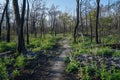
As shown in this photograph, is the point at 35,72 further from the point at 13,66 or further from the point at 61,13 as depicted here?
the point at 61,13

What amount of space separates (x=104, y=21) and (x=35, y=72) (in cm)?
4154

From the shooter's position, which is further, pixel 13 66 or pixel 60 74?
pixel 13 66

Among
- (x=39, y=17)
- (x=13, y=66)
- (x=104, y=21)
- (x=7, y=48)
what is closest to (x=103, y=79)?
(x=13, y=66)

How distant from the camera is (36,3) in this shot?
157 ft

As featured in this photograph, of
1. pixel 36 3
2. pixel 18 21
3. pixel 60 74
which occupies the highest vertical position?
pixel 36 3

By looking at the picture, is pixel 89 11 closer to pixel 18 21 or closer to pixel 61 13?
pixel 61 13

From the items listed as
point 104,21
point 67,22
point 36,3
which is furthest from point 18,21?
point 67,22

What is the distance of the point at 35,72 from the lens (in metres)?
12.5

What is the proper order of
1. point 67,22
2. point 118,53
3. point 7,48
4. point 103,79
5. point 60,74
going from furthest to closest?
1. point 67,22
2. point 7,48
3. point 118,53
4. point 60,74
5. point 103,79

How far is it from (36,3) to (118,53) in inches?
1277

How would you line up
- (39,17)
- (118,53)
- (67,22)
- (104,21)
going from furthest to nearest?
1. (67,22)
2. (39,17)
3. (104,21)
4. (118,53)

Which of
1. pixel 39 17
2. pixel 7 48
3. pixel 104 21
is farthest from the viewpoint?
pixel 39 17

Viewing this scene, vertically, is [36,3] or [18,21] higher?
[36,3]

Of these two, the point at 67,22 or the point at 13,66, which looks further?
the point at 67,22
